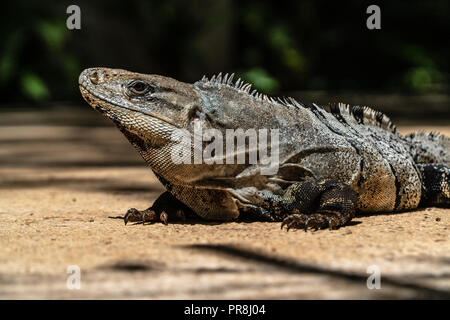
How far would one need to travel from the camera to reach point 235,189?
17.3 feet

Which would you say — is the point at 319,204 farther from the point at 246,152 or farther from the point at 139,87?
the point at 139,87

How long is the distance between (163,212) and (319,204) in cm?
135

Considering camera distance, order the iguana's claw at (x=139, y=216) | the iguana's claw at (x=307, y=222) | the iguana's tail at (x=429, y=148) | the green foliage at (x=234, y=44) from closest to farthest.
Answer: the iguana's claw at (x=307, y=222), the iguana's claw at (x=139, y=216), the iguana's tail at (x=429, y=148), the green foliage at (x=234, y=44)

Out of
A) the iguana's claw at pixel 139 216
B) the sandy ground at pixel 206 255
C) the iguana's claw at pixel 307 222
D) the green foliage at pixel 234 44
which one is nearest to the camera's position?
the sandy ground at pixel 206 255

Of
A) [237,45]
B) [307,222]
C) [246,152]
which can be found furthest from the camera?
[237,45]

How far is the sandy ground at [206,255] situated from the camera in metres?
3.59

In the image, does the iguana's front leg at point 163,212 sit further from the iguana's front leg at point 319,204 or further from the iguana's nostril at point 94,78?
the iguana's nostril at point 94,78

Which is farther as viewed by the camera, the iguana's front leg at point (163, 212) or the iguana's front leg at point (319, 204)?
the iguana's front leg at point (163, 212)

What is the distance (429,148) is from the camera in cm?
669

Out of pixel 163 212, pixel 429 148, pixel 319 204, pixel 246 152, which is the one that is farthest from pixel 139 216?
pixel 429 148

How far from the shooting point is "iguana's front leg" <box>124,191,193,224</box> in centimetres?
553

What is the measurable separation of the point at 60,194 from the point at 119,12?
17.5 meters

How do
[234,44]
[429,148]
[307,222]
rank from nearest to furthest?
[307,222] → [429,148] → [234,44]

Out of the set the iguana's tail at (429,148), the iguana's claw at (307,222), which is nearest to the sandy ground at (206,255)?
the iguana's claw at (307,222)
